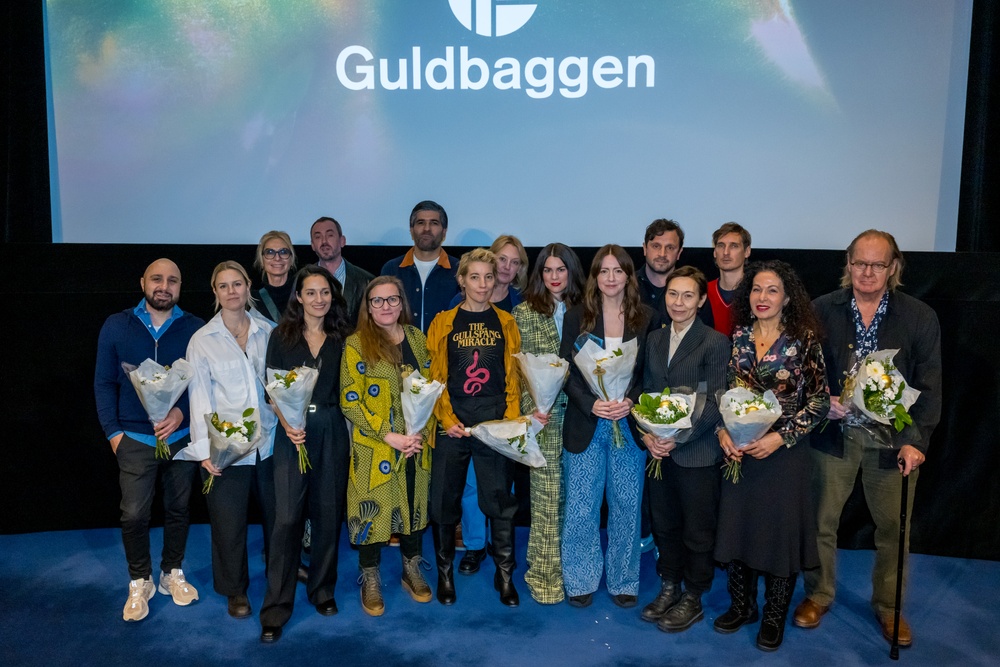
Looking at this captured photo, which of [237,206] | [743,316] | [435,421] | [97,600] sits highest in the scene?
[237,206]

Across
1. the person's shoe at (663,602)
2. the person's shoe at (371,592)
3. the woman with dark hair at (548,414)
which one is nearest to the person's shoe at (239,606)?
the person's shoe at (371,592)

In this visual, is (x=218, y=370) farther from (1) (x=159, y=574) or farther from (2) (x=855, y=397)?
(2) (x=855, y=397)

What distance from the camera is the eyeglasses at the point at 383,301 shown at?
324cm

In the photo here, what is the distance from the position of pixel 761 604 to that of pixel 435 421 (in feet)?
5.85

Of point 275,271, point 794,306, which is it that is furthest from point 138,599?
point 794,306

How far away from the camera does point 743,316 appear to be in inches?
123

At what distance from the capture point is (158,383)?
3225 millimetres

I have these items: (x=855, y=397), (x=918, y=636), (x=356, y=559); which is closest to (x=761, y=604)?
(x=918, y=636)

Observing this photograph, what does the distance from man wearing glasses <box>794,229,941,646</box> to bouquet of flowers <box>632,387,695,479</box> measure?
64cm

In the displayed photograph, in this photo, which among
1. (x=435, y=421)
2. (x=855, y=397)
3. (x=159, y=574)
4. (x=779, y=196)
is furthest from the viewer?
(x=779, y=196)

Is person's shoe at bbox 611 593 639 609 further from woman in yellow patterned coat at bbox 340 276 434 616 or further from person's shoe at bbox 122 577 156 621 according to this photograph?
person's shoe at bbox 122 577 156 621

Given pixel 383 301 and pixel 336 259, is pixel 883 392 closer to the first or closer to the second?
pixel 383 301

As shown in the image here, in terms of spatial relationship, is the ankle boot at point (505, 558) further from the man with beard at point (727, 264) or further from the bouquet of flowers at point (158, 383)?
the bouquet of flowers at point (158, 383)

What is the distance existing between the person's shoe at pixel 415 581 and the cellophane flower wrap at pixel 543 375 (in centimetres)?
103
